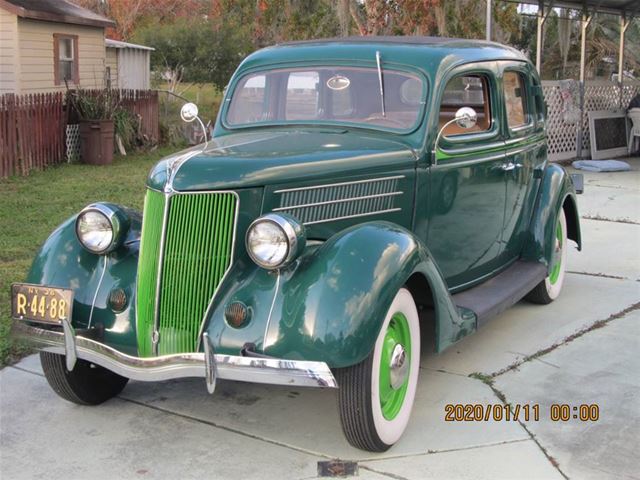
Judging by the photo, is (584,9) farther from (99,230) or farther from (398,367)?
(99,230)

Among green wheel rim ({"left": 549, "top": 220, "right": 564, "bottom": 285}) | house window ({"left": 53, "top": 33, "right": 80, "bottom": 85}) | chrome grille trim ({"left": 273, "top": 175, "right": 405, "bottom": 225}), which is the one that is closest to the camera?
chrome grille trim ({"left": 273, "top": 175, "right": 405, "bottom": 225})

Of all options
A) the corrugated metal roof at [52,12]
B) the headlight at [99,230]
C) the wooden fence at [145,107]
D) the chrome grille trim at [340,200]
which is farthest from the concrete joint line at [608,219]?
the corrugated metal roof at [52,12]

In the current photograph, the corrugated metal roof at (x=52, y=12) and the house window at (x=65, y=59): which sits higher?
the corrugated metal roof at (x=52, y=12)

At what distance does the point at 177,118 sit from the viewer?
740 inches

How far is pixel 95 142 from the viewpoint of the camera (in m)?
13.7

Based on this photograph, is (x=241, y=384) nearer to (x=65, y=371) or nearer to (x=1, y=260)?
(x=65, y=371)

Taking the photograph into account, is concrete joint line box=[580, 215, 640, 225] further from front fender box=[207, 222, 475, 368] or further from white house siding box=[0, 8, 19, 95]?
white house siding box=[0, 8, 19, 95]

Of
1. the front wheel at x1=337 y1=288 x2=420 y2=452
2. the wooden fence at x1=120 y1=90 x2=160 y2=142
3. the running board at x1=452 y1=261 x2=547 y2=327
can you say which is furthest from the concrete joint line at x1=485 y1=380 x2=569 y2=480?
the wooden fence at x1=120 y1=90 x2=160 y2=142

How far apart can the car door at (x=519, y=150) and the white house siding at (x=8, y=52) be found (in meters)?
13.1

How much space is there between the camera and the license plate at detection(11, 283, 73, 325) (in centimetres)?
369

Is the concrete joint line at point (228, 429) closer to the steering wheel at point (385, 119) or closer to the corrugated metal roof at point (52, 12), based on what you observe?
the steering wheel at point (385, 119)

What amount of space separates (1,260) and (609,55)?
68.2ft

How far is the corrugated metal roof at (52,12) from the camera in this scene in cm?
1590
